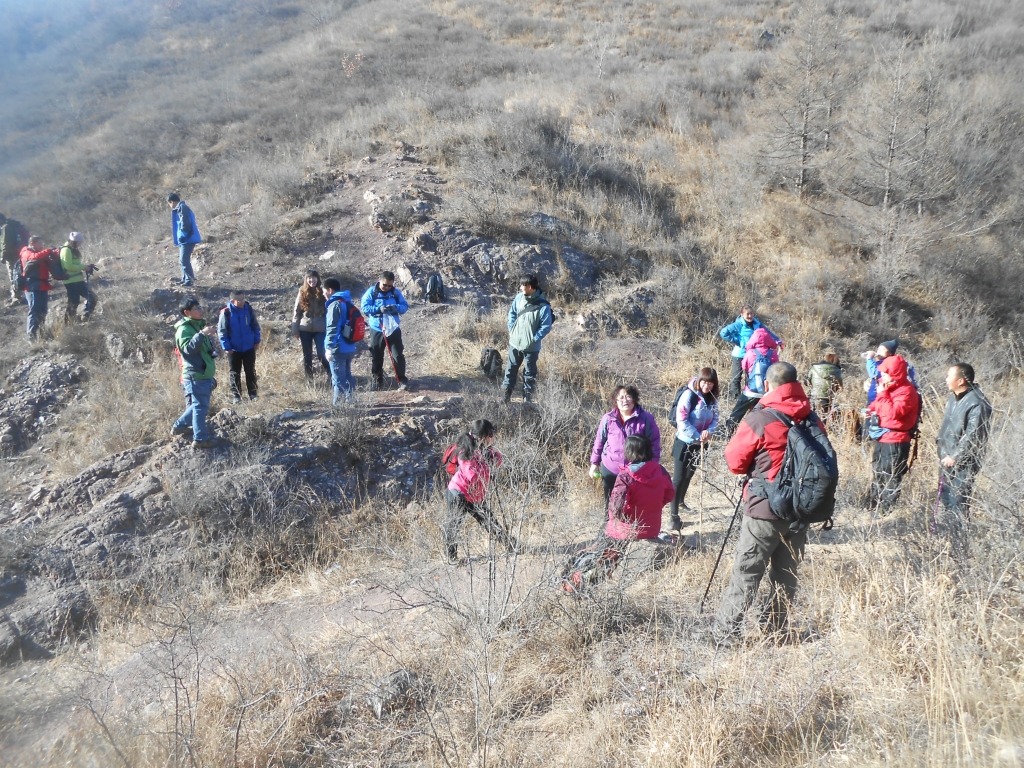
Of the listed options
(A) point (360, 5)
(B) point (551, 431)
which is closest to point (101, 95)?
(A) point (360, 5)

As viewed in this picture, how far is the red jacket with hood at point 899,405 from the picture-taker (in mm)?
4965

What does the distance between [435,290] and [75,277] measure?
5.51 metres

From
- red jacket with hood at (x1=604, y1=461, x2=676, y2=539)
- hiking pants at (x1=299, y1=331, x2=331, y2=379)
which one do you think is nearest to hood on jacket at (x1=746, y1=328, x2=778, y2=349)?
red jacket with hood at (x1=604, y1=461, x2=676, y2=539)

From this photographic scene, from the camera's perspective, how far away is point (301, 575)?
5.38m

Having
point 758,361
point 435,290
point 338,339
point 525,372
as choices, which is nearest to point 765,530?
point 758,361

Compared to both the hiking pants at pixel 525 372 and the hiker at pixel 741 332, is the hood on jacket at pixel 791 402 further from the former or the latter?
the hiker at pixel 741 332

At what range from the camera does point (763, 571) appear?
132 inches

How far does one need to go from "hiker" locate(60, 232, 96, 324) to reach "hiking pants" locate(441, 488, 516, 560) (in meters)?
7.79

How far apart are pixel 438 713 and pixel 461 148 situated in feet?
42.2

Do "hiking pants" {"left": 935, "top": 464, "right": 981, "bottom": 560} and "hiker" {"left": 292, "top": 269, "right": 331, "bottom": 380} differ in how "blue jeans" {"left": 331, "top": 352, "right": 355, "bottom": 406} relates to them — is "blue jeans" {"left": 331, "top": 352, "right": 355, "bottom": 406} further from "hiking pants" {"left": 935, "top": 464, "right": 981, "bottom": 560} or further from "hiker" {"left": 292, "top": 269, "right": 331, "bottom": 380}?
"hiking pants" {"left": 935, "top": 464, "right": 981, "bottom": 560}

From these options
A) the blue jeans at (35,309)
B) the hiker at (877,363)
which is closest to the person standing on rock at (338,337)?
the blue jeans at (35,309)

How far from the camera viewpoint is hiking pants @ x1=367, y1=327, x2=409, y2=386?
7.38 meters

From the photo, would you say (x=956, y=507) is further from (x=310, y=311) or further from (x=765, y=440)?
(x=310, y=311)

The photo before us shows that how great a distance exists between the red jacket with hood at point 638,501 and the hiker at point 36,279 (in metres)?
9.32
